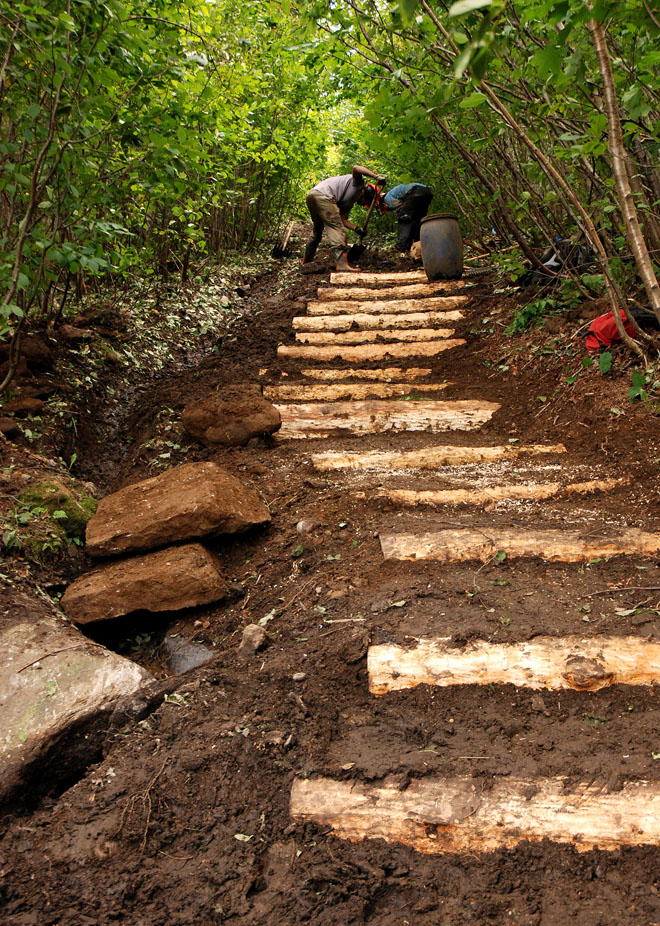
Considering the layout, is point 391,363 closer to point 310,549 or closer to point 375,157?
point 310,549

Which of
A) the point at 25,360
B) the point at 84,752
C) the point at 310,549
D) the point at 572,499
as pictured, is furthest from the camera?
the point at 25,360

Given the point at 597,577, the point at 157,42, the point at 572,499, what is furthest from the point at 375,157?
the point at 597,577

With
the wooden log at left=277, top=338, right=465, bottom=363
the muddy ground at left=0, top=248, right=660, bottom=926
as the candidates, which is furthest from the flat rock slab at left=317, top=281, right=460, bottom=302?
the muddy ground at left=0, top=248, right=660, bottom=926

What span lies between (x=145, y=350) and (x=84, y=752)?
4163mm

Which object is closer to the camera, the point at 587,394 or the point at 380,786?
the point at 380,786

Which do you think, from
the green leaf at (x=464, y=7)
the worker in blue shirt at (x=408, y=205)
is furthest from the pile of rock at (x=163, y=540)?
the worker in blue shirt at (x=408, y=205)

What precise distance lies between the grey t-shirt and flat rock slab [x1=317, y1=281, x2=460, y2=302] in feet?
6.09

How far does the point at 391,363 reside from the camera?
5105 millimetres

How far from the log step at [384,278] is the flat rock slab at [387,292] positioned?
15 cm

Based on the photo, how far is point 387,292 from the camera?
643 cm

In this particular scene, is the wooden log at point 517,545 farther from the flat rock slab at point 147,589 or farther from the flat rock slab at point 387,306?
the flat rock slab at point 387,306

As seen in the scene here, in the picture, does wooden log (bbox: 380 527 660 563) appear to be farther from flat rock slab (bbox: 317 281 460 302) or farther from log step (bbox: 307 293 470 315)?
flat rock slab (bbox: 317 281 460 302)

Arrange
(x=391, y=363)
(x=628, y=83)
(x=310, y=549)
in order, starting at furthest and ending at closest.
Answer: (x=391, y=363)
(x=628, y=83)
(x=310, y=549)

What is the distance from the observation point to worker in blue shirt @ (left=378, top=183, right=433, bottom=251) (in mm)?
8133
